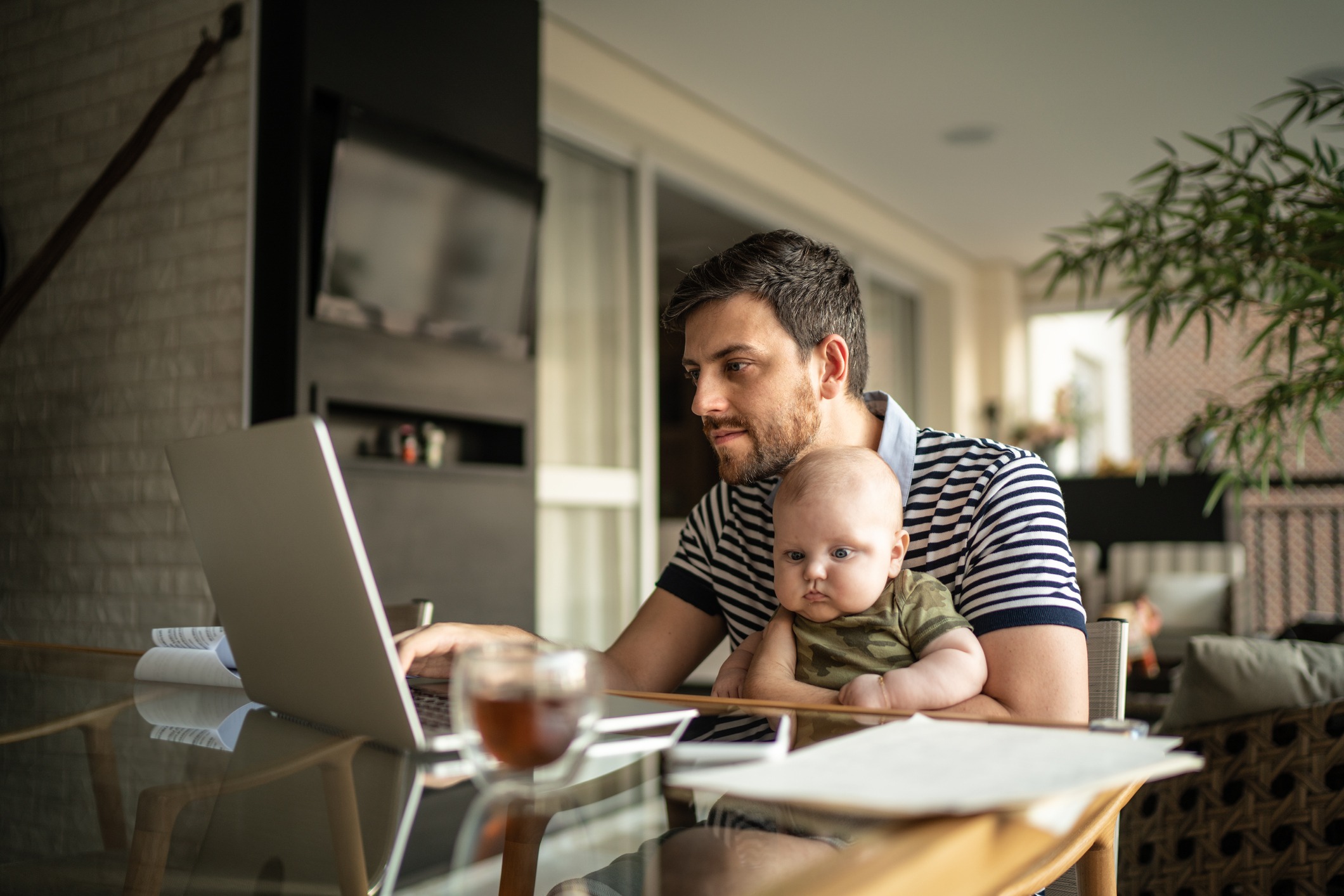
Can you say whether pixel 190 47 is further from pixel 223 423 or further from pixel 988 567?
pixel 988 567

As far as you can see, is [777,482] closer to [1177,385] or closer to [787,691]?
[787,691]

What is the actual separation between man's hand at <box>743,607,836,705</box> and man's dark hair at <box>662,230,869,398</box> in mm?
412

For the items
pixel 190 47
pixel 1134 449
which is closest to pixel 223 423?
pixel 190 47

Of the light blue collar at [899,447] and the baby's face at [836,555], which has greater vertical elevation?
the light blue collar at [899,447]

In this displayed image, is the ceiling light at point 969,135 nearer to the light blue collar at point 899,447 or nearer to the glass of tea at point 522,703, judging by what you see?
the light blue collar at point 899,447

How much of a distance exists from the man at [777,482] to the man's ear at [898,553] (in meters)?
0.04

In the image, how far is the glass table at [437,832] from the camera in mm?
512

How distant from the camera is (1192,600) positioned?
5.17 meters

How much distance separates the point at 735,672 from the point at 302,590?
2.04 ft

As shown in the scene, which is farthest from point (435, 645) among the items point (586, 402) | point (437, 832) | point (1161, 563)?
point (1161, 563)

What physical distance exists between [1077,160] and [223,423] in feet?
15.2

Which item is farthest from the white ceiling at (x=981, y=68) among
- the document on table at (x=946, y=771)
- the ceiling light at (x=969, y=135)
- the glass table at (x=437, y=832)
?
the document on table at (x=946, y=771)

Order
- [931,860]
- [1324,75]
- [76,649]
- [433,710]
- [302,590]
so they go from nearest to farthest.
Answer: [931,860], [302,590], [433,710], [76,649], [1324,75]

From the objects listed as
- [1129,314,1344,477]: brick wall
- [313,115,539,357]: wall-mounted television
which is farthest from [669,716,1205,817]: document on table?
[1129,314,1344,477]: brick wall
